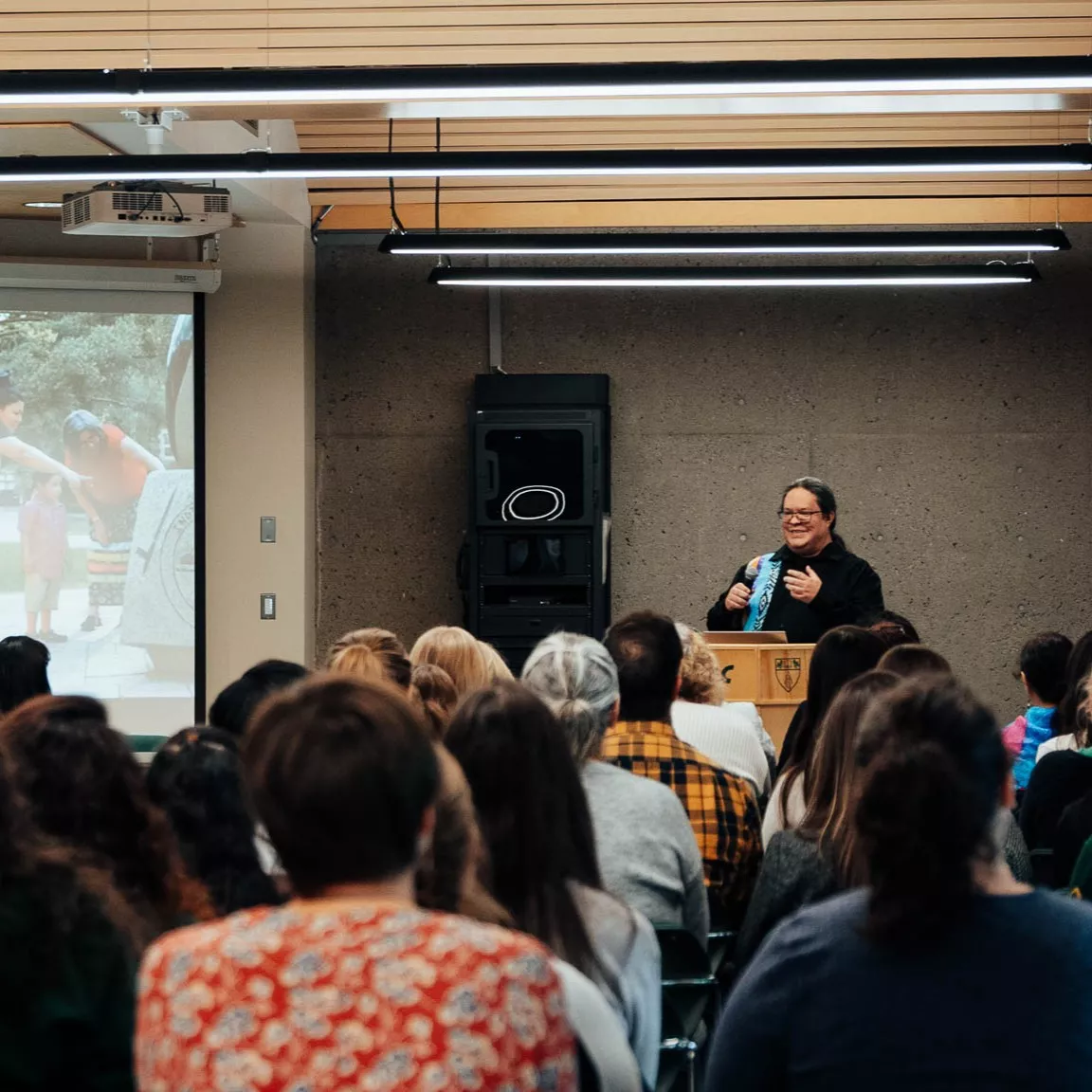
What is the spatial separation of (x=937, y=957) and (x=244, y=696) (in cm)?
213

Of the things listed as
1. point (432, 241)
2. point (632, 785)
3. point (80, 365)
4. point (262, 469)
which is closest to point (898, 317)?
point (432, 241)

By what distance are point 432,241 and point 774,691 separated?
255cm

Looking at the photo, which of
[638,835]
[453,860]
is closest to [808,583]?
[638,835]

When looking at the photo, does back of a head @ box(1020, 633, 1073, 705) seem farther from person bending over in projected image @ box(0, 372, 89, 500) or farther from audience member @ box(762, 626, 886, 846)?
person bending over in projected image @ box(0, 372, 89, 500)

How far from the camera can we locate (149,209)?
6238mm

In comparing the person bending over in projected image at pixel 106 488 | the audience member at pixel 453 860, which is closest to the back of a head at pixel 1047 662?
the audience member at pixel 453 860

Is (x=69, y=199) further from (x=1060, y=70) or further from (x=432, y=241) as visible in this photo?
(x=1060, y=70)

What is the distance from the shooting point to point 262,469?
823cm

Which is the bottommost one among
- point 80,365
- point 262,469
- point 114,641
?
point 114,641

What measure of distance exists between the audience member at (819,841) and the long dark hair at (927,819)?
0.87 metres

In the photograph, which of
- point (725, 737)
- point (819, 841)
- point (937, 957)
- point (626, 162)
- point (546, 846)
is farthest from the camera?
point (626, 162)

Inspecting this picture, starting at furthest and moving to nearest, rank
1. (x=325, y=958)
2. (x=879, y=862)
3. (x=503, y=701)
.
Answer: (x=503, y=701) → (x=879, y=862) → (x=325, y=958)

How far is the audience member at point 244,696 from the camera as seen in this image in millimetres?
3271

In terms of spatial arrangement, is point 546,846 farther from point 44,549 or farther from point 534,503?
point 44,549
